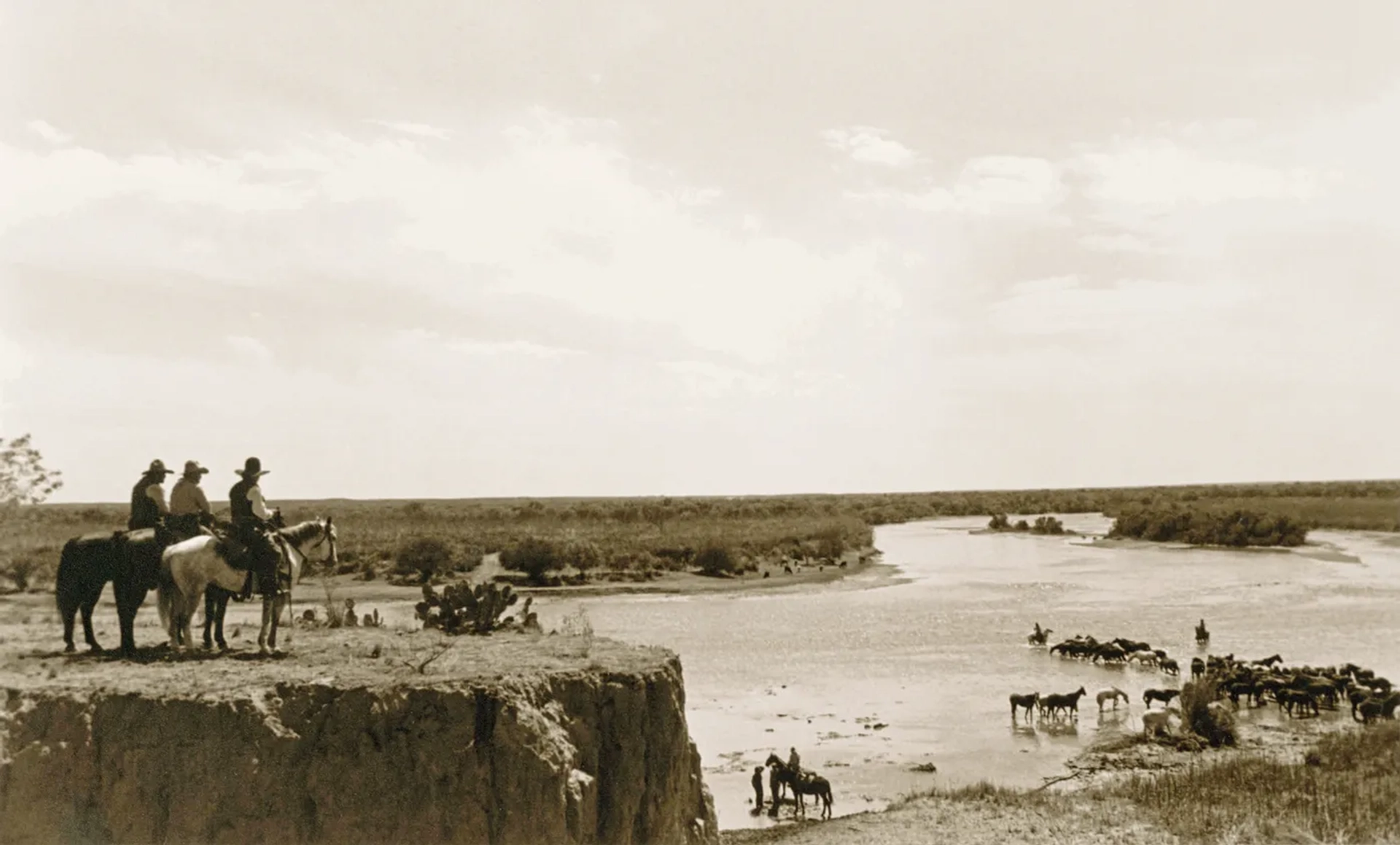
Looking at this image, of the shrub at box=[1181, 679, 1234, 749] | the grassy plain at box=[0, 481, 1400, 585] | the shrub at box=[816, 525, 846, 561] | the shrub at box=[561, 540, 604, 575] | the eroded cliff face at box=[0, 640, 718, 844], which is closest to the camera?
the eroded cliff face at box=[0, 640, 718, 844]

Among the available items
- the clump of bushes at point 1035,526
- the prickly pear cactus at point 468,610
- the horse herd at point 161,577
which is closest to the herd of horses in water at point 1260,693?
the prickly pear cactus at point 468,610

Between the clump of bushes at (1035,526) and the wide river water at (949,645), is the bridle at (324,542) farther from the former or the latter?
the clump of bushes at (1035,526)

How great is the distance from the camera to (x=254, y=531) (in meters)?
10.9

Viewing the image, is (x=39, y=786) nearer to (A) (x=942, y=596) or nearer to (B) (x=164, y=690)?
(B) (x=164, y=690)

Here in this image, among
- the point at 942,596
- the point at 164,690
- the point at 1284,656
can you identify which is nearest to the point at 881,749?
the point at 164,690

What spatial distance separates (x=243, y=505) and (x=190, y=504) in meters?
0.96

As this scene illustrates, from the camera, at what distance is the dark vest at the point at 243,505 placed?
1089cm

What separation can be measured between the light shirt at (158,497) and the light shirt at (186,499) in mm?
81

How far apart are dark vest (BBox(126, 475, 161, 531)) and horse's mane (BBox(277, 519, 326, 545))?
53.8 inches

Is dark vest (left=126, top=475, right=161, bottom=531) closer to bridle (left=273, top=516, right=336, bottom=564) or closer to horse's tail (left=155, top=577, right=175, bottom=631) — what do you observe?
horse's tail (left=155, top=577, right=175, bottom=631)

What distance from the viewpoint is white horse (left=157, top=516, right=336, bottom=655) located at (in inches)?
414

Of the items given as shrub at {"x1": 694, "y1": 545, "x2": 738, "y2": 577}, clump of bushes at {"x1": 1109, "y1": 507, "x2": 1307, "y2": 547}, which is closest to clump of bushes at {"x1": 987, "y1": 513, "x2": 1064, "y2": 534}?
clump of bushes at {"x1": 1109, "y1": 507, "x2": 1307, "y2": 547}

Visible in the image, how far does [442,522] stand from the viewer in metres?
72.1

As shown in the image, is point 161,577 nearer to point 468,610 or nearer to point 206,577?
point 206,577
